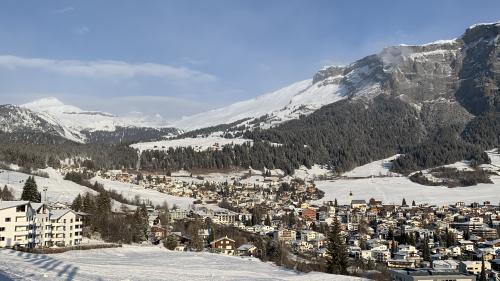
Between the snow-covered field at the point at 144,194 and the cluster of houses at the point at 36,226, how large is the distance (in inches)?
3233

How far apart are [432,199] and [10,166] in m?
130

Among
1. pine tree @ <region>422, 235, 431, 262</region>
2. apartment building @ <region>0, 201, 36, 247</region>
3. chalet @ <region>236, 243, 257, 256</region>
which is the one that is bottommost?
pine tree @ <region>422, 235, 431, 262</region>

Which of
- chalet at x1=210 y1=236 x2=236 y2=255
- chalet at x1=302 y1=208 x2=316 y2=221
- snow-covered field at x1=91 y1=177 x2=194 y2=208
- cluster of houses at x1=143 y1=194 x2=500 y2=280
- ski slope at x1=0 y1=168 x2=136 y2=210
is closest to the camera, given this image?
cluster of houses at x1=143 y1=194 x2=500 y2=280

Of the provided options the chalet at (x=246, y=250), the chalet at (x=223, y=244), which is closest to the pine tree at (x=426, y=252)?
the chalet at (x=246, y=250)

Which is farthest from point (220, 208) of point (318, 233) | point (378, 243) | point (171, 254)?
point (171, 254)

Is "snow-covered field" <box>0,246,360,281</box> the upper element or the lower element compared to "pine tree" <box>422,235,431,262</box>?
upper

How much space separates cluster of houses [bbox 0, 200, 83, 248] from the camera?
60156 mm

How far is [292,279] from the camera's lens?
43719 mm

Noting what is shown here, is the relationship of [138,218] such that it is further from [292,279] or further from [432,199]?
[432,199]

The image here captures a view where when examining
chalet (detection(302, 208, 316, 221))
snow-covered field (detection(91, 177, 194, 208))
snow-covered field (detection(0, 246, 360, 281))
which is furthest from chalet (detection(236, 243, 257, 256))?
Result: snow-covered field (detection(91, 177, 194, 208))

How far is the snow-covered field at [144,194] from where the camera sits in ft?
514

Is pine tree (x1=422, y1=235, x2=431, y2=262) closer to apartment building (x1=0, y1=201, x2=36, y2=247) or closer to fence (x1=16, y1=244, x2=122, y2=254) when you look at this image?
fence (x1=16, y1=244, x2=122, y2=254)

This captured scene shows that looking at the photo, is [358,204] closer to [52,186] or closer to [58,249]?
[52,186]

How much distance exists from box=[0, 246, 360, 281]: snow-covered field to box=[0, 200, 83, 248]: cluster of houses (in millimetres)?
10326
